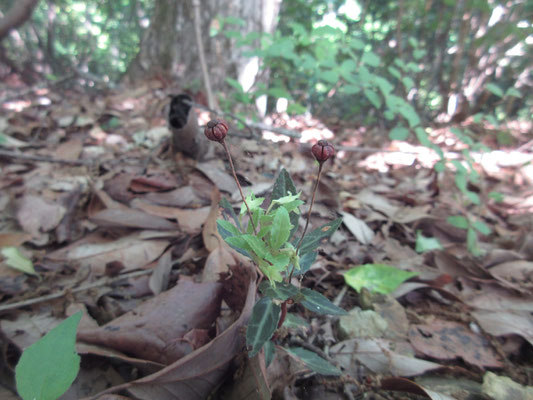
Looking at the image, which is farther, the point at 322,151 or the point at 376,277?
the point at 376,277

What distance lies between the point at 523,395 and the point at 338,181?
4.82 ft

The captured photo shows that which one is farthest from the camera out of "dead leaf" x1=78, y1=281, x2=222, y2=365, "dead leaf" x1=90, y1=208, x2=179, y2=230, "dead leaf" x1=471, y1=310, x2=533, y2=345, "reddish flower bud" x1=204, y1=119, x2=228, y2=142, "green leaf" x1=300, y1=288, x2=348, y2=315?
"dead leaf" x1=90, y1=208, x2=179, y2=230

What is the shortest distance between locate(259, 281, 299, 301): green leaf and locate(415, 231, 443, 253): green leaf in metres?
1.04

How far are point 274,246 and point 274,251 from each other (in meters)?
0.02

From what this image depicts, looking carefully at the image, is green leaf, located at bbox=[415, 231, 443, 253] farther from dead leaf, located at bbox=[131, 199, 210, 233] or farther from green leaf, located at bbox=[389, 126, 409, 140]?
dead leaf, located at bbox=[131, 199, 210, 233]

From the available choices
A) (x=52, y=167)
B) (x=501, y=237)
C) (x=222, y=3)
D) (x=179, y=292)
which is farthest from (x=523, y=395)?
(x=222, y=3)

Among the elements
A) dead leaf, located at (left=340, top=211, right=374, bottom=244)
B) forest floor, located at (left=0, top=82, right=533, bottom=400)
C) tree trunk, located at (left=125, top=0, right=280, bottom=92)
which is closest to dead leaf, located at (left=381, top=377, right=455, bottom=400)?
forest floor, located at (left=0, top=82, right=533, bottom=400)

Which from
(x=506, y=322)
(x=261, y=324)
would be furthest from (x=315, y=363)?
(x=506, y=322)

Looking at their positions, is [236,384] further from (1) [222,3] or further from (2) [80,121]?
(1) [222,3]

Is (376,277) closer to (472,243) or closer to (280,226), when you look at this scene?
(472,243)

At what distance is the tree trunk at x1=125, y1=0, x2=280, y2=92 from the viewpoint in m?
2.89

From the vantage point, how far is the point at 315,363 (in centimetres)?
81

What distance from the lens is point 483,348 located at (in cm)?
104

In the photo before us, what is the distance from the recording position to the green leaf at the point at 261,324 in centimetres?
66
